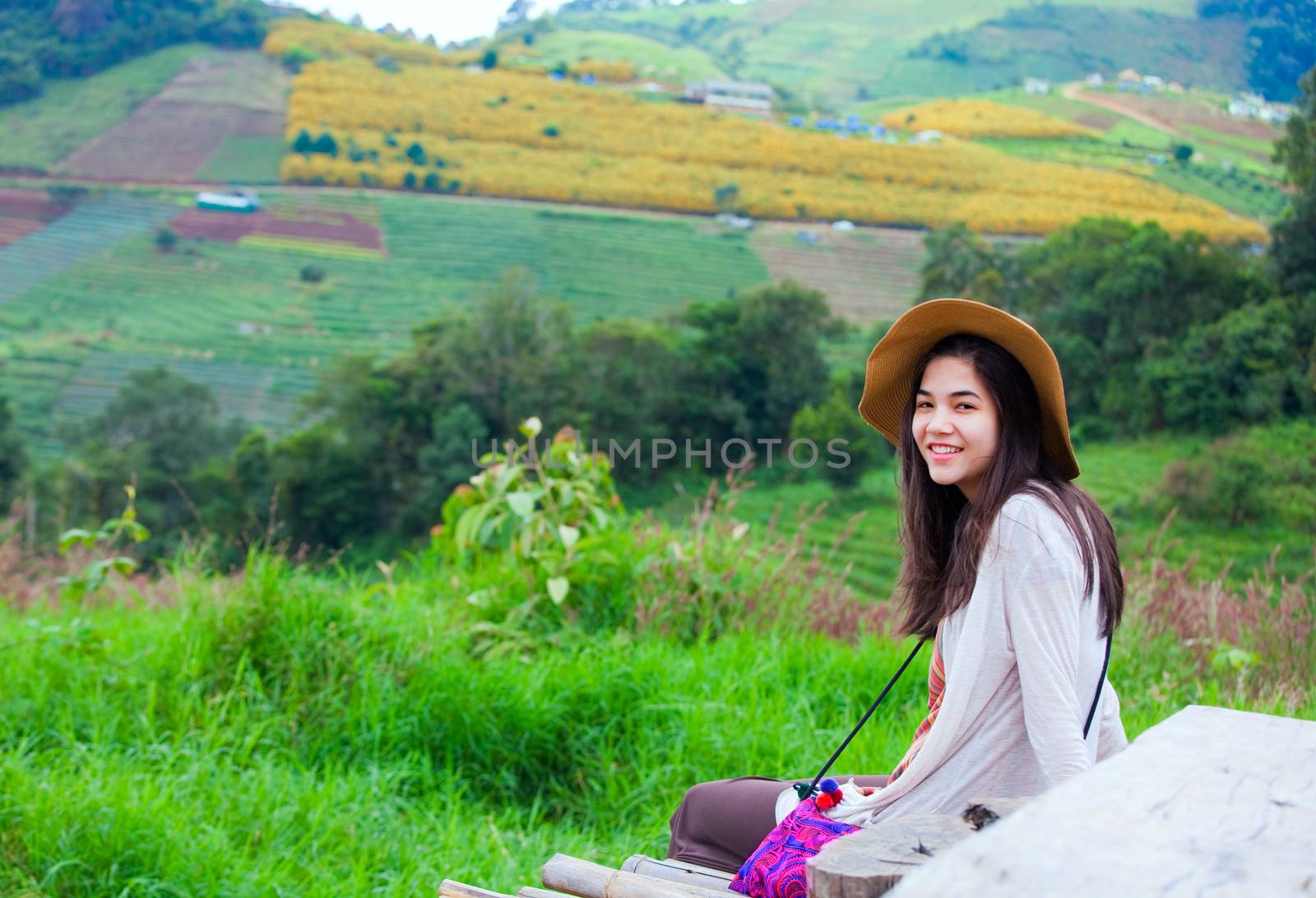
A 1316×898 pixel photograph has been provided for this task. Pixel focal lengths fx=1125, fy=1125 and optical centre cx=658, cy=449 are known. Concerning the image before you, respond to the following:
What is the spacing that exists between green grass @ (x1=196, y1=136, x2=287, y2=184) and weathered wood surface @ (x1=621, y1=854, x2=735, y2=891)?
10.7m

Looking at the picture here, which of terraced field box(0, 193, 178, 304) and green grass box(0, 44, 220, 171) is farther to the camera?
green grass box(0, 44, 220, 171)

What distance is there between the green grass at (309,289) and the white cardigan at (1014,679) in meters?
8.42

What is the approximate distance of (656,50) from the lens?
11.7 meters

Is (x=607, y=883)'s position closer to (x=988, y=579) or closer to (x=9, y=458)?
(x=988, y=579)

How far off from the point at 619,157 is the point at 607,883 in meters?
10.1

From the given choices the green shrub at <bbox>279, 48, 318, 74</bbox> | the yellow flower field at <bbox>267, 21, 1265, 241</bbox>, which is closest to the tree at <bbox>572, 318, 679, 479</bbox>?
the yellow flower field at <bbox>267, 21, 1265, 241</bbox>

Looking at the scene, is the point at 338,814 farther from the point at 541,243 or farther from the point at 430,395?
the point at 541,243

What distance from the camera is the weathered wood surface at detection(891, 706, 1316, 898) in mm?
893

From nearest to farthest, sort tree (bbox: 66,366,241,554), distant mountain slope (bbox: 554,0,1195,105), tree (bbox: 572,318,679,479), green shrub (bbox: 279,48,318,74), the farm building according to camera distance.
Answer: tree (bbox: 572,318,679,479)
tree (bbox: 66,366,241,554)
distant mountain slope (bbox: 554,0,1195,105)
the farm building
green shrub (bbox: 279,48,318,74)

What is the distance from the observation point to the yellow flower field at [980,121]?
32.8ft

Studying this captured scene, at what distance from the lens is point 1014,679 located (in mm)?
1577

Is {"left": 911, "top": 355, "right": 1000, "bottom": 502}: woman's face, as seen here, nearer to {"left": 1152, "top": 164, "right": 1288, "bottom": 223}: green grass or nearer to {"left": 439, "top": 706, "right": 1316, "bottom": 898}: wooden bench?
{"left": 439, "top": 706, "right": 1316, "bottom": 898}: wooden bench

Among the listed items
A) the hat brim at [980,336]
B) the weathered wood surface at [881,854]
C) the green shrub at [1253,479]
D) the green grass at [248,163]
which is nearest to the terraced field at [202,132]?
the green grass at [248,163]

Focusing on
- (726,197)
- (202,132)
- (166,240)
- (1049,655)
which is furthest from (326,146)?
(1049,655)
